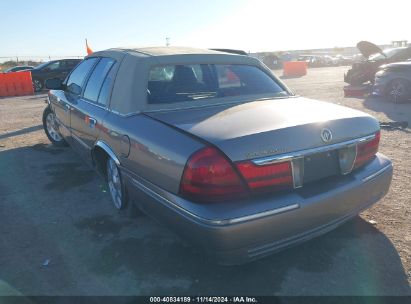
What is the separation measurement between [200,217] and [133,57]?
1.82 meters

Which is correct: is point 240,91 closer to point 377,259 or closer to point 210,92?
point 210,92

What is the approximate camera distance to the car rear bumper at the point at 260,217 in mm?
2299

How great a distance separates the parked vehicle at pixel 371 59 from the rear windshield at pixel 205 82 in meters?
11.0

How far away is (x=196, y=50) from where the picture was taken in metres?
3.94

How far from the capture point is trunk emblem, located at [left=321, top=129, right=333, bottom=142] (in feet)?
8.52

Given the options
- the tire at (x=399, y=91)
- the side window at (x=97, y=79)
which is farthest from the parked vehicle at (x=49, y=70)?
the side window at (x=97, y=79)

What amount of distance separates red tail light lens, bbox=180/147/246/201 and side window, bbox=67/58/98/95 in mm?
2583

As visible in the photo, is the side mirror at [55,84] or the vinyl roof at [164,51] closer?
the vinyl roof at [164,51]

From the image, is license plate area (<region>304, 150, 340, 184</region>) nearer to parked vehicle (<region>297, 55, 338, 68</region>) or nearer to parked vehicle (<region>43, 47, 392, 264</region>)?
parked vehicle (<region>43, 47, 392, 264</region>)

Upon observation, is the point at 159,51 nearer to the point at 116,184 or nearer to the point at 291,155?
the point at 116,184

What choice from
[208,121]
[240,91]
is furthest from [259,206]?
[240,91]

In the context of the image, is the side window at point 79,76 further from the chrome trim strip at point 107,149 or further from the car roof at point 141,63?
the chrome trim strip at point 107,149

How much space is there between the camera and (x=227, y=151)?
2332 millimetres

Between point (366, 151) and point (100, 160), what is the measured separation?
269 cm
